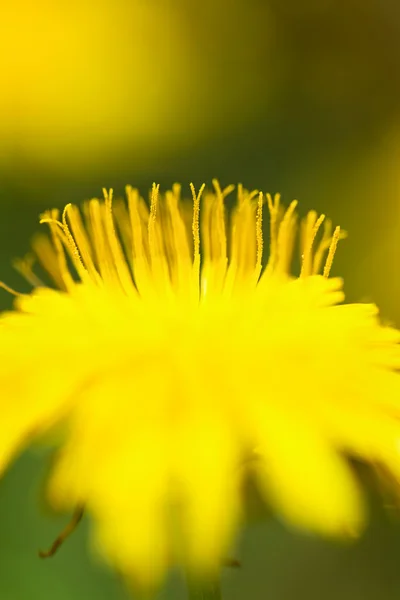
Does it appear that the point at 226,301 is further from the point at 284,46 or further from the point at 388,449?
the point at 284,46

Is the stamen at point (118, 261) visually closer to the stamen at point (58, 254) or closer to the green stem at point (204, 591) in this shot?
the stamen at point (58, 254)

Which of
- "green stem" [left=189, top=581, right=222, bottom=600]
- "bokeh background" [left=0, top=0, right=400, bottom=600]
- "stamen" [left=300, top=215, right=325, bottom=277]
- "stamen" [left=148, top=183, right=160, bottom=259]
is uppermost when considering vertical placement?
"bokeh background" [left=0, top=0, right=400, bottom=600]

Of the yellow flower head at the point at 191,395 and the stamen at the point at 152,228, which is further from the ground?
the stamen at the point at 152,228

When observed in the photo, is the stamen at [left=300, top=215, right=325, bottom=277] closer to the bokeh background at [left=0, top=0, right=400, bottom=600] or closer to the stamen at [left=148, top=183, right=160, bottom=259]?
the stamen at [left=148, top=183, right=160, bottom=259]

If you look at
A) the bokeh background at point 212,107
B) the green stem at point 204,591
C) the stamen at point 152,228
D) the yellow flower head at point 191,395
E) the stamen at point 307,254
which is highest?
the bokeh background at point 212,107

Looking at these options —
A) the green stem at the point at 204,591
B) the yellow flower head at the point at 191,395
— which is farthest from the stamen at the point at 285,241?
the green stem at the point at 204,591

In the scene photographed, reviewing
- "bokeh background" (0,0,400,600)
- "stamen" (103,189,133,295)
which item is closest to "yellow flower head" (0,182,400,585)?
"stamen" (103,189,133,295)

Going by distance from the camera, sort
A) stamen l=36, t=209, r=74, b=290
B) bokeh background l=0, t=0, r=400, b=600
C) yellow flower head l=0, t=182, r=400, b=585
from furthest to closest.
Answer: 1. bokeh background l=0, t=0, r=400, b=600
2. stamen l=36, t=209, r=74, b=290
3. yellow flower head l=0, t=182, r=400, b=585
